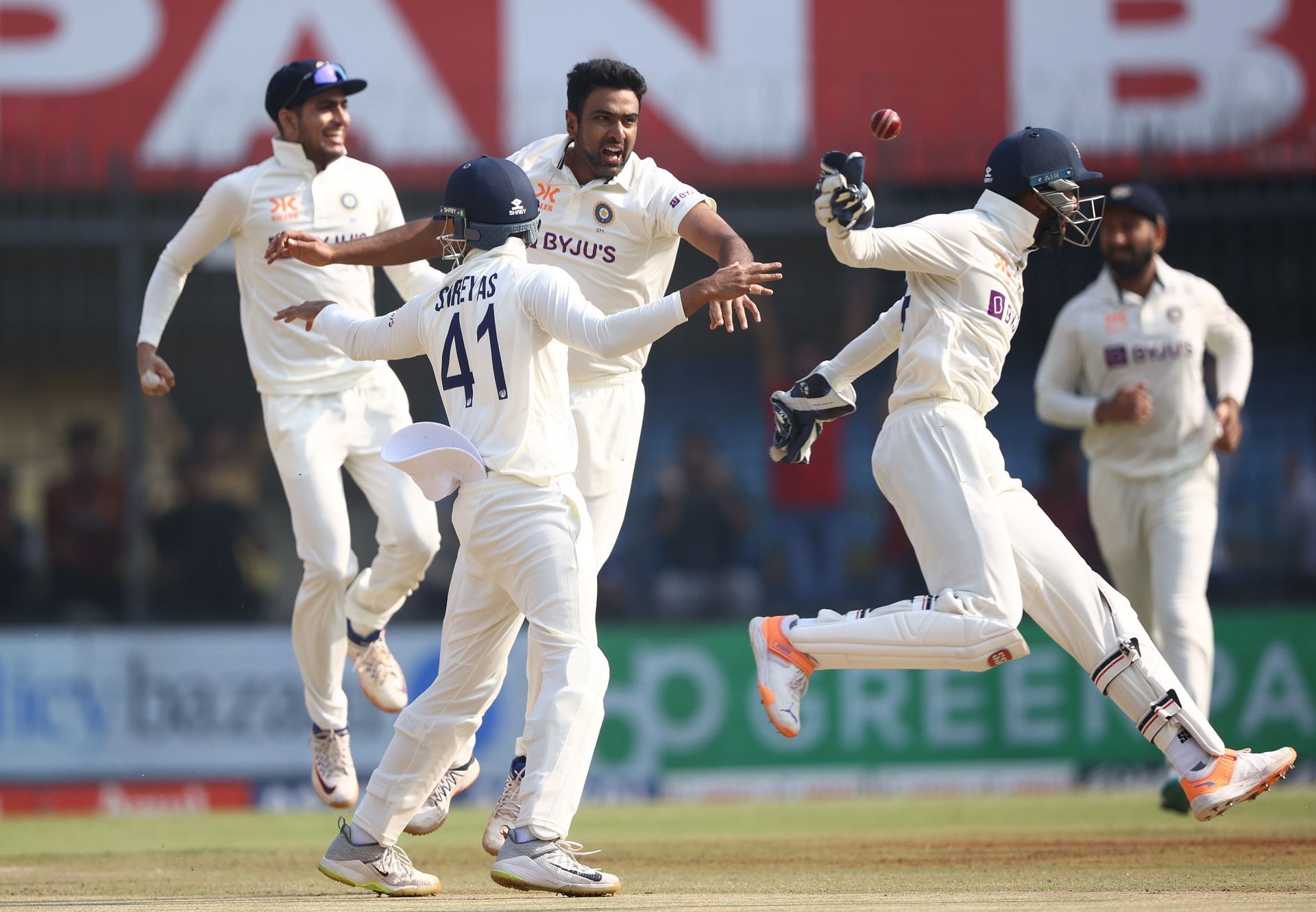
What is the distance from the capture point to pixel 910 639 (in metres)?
6.36

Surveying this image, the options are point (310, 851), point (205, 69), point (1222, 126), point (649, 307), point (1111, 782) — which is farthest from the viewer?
point (205, 69)

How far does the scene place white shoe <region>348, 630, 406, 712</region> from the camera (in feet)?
26.1

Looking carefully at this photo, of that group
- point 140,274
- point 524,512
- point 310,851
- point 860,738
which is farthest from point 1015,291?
point 140,274

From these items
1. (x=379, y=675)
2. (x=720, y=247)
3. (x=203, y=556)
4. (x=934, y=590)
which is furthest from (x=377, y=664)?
(x=203, y=556)

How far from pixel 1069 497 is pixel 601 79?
648cm

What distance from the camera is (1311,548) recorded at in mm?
12609

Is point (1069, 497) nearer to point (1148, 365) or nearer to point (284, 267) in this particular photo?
point (1148, 365)

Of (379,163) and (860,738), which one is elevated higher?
(379,163)

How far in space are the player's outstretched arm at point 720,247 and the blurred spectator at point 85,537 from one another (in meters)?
7.68

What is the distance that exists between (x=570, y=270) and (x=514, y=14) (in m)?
10.2

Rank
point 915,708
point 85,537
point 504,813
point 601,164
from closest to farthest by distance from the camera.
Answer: point 601,164 → point 504,813 → point 915,708 → point 85,537

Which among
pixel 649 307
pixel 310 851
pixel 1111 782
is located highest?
pixel 649 307

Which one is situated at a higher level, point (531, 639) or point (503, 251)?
point (503, 251)

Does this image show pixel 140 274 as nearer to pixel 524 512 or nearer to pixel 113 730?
pixel 113 730
